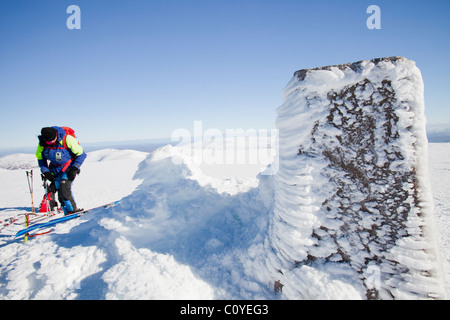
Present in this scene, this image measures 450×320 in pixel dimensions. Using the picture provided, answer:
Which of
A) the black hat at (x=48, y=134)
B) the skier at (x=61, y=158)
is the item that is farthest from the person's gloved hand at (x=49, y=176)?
the black hat at (x=48, y=134)

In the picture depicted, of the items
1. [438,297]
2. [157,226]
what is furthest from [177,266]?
[438,297]

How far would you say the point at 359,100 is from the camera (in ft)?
5.30

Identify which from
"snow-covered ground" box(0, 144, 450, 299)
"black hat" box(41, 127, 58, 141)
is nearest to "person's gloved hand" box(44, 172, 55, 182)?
"black hat" box(41, 127, 58, 141)

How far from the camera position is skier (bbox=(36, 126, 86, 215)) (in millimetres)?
3864

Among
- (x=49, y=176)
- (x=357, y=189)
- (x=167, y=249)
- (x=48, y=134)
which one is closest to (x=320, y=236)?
(x=357, y=189)

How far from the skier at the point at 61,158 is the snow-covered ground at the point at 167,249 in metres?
1.14

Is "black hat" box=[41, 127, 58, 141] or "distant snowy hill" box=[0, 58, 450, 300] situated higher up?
"black hat" box=[41, 127, 58, 141]

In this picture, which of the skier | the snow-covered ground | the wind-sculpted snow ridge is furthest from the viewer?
the skier

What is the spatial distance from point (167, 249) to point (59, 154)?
3445mm

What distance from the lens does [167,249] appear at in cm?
225

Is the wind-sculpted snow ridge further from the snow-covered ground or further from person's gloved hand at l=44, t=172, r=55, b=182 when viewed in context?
person's gloved hand at l=44, t=172, r=55, b=182

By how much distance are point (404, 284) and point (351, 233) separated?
0.45 meters

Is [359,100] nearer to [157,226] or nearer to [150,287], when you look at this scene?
[150,287]

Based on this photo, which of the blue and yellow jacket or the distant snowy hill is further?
the blue and yellow jacket
